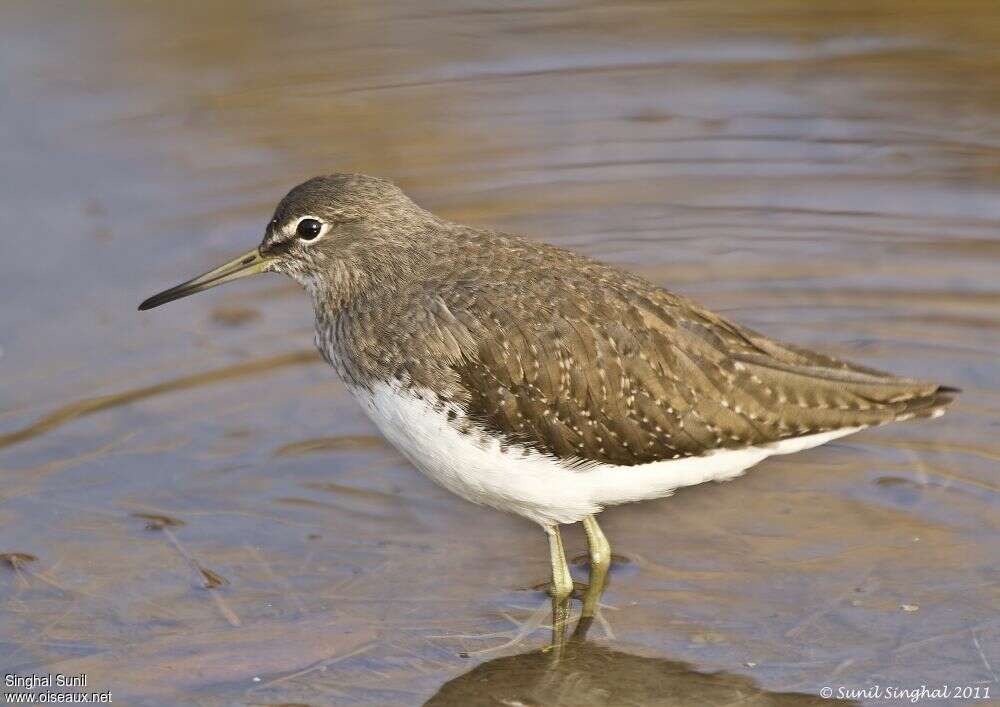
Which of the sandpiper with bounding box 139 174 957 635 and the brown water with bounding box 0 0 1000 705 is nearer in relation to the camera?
the sandpiper with bounding box 139 174 957 635

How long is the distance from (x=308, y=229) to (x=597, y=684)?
3.07 meters

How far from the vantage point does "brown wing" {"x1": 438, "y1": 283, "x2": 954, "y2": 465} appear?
834cm

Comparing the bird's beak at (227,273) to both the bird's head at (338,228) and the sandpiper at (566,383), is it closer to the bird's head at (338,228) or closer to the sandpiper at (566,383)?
the bird's head at (338,228)

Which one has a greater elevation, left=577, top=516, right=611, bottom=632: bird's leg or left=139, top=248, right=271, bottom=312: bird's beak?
left=139, top=248, right=271, bottom=312: bird's beak

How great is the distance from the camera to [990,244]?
1222cm

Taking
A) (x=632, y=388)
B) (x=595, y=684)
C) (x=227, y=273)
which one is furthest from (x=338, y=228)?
(x=595, y=684)

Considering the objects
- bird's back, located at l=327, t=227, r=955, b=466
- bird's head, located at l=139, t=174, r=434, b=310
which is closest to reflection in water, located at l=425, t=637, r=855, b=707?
bird's back, located at l=327, t=227, r=955, b=466

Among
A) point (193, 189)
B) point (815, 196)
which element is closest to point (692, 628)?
point (815, 196)

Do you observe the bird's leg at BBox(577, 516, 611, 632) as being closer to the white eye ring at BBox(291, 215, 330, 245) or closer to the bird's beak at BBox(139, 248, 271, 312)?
the white eye ring at BBox(291, 215, 330, 245)

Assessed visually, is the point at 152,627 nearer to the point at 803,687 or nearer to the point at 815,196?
the point at 803,687

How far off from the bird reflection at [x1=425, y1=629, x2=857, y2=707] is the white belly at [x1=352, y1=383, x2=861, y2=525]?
30.7 inches

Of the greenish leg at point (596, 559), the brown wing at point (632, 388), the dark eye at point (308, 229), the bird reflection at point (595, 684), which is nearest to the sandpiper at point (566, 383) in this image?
the brown wing at point (632, 388)

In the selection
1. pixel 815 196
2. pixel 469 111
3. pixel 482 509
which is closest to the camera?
pixel 482 509

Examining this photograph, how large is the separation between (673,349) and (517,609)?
1.73 metres
